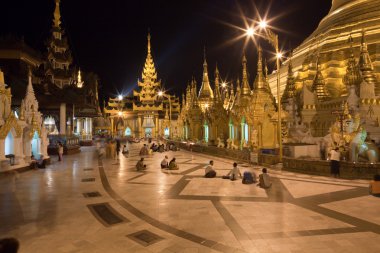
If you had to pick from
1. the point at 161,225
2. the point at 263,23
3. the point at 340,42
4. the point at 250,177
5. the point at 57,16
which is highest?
the point at 57,16

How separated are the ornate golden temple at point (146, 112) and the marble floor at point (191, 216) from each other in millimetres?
48565

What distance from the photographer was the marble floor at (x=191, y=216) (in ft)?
17.9

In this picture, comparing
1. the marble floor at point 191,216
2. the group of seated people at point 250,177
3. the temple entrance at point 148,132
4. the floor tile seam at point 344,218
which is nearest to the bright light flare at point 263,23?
the group of seated people at point 250,177

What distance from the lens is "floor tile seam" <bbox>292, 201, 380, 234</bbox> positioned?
20.3 ft

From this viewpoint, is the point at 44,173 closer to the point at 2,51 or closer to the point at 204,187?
the point at 204,187

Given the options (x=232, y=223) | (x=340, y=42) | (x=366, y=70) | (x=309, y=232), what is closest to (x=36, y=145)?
(x=232, y=223)

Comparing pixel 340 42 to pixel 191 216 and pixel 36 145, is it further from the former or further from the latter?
pixel 36 145

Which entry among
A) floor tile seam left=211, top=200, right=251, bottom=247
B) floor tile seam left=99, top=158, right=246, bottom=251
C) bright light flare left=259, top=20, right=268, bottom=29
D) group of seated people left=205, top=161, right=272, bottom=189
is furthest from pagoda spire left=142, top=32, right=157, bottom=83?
floor tile seam left=211, top=200, right=251, bottom=247

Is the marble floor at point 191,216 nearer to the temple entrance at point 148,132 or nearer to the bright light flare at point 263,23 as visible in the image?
the bright light flare at point 263,23

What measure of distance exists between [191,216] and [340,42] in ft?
86.3

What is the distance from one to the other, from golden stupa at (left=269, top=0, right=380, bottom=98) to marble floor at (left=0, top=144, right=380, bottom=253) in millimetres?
16347

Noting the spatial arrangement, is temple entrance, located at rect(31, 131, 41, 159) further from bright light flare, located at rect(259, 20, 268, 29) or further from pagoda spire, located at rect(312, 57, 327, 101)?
pagoda spire, located at rect(312, 57, 327, 101)

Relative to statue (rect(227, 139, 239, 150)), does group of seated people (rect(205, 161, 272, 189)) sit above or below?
below

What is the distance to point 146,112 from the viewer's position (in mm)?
63250
